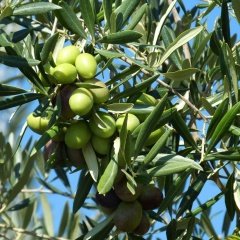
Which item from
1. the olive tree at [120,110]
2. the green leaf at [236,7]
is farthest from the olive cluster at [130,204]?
the green leaf at [236,7]

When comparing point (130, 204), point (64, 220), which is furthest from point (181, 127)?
point (64, 220)

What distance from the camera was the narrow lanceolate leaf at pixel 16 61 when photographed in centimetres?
149

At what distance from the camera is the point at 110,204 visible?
5.49 ft

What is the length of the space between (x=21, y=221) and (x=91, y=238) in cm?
106

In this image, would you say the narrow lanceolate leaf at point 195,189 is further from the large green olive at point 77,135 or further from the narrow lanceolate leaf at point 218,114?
the large green olive at point 77,135

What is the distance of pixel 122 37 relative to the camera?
1.54 m

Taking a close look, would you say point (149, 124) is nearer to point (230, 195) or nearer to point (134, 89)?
point (134, 89)

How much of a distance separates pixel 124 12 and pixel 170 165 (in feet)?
1.10

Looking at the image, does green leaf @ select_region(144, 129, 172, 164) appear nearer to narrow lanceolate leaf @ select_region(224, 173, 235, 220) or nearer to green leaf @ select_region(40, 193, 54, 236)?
narrow lanceolate leaf @ select_region(224, 173, 235, 220)

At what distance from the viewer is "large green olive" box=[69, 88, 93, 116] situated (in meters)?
1.45

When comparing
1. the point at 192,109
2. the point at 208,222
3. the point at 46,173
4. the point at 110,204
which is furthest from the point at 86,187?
the point at 46,173

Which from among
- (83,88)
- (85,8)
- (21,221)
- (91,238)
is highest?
(85,8)

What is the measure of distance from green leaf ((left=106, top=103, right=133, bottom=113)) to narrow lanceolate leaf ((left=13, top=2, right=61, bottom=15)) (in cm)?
21

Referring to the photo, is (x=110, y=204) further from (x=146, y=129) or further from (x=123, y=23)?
(x=123, y=23)
